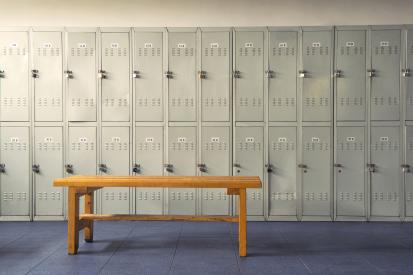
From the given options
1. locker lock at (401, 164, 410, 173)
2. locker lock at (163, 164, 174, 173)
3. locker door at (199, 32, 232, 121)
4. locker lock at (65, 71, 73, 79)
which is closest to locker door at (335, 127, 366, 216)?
locker lock at (401, 164, 410, 173)

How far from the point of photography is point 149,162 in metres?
4.85

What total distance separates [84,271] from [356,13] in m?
4.68

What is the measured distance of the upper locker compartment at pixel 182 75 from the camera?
484 centimetres

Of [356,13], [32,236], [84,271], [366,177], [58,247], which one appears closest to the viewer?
[84,271]

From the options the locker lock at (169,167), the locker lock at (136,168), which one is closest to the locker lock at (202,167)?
the locker lock at (169,167)

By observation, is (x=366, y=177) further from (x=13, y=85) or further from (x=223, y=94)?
(x=13, y=85)

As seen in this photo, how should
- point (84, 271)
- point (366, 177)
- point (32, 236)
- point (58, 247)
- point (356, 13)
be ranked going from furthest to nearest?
point (356, 13) < point (366, 177) < point (32, 236) < point (58, 247) < point (84, 271)

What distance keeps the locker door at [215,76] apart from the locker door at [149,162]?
699 millimetres

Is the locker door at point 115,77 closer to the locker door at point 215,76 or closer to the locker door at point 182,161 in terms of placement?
the locker door at point 182,161

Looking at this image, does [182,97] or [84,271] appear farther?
[182,97]

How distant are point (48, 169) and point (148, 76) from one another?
69.6 inches

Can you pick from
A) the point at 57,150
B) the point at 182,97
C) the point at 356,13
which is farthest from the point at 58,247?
the point at 356,13

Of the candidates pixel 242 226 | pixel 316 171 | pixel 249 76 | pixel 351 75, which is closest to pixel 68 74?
pixel 249 76

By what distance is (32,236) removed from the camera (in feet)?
13.4
